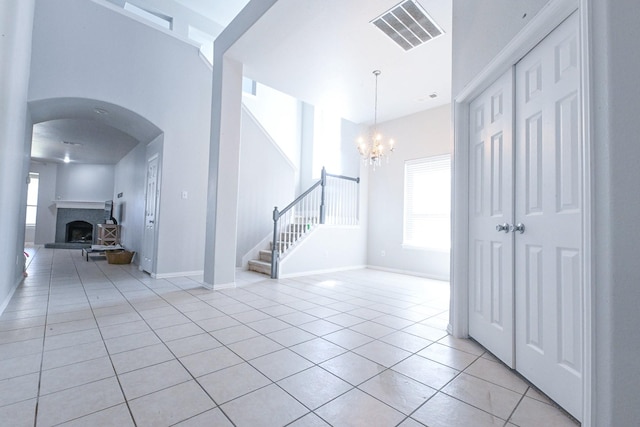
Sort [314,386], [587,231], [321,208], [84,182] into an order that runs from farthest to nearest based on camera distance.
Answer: [84,182] < [321,208] < [314,386] < [587,231]

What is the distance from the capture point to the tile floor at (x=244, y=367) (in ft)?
4.64

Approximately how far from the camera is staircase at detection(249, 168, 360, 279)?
18.4ft

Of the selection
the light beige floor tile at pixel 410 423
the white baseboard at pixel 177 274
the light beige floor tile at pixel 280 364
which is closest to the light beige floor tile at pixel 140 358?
the light beige floor tile at pixel 280 364

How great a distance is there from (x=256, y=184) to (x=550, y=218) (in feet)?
17.6

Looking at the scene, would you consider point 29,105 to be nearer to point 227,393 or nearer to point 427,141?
point 227,393

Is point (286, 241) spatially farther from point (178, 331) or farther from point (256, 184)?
point (178, 331)

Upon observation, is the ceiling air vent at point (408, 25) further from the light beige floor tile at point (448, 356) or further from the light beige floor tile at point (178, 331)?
the light beige floor tile at point (178, 331)

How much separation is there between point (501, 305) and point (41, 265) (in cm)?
777

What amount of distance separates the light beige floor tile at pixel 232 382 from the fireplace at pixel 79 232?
1149 cm

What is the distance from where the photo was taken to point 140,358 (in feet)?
6.42

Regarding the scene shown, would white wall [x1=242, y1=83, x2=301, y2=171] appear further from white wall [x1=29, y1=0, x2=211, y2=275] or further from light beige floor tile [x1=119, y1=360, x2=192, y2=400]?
light beige floor tile [x1=119, y1=360, x2=192, y2=400]

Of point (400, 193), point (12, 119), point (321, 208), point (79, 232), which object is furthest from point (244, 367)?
point (79, 232)

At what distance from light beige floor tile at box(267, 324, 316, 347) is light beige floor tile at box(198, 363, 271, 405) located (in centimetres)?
46

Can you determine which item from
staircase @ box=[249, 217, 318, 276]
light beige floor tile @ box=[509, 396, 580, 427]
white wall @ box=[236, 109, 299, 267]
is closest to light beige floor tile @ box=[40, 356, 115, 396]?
light beige floor tile @ box=[509, 396, 580, 427]
